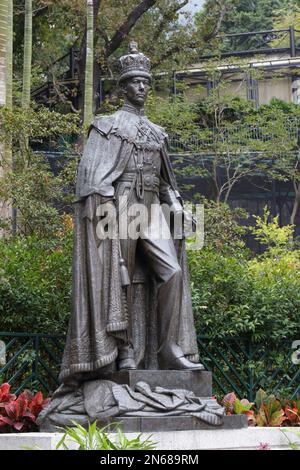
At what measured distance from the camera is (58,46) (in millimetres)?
26641

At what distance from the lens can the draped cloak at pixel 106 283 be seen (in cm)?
745

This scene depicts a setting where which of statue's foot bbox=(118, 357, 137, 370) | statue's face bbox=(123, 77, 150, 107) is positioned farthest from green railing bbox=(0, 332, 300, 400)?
statue's face bbox=(123, 77, 150, 107)

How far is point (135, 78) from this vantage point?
27.0 ft

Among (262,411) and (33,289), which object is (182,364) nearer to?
(262,411)

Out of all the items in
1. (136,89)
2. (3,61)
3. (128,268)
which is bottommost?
(128,268)

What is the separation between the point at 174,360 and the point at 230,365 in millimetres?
3535

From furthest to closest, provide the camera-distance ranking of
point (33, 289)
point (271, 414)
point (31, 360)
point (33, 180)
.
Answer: point (33, 180) < point (33, 289) < point (31, 360) < point (271, 414)

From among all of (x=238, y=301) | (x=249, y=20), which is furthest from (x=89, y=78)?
(x=249, y=20)

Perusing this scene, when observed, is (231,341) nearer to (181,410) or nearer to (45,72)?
(181,410)

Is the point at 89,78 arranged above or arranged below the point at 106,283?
above

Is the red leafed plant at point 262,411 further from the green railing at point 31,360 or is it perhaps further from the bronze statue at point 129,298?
the green railing at point 31,360

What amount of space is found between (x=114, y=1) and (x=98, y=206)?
54.9 feet

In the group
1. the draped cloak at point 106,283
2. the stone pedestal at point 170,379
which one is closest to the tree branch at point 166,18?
the draped cloak at point 106,283
